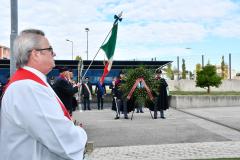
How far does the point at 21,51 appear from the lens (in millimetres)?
2770

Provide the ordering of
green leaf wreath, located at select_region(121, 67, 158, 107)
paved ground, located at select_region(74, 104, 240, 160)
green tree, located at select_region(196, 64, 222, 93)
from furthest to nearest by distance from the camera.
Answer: green tree, located at select_region(196, 64, 222, 93), green leaf wreath, located at select_region(121, 67, 158, 107), paved ground, located at select_region(74, 104, 240, 160)

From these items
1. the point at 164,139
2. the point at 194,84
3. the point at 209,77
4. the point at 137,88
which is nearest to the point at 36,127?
the point at 164,139

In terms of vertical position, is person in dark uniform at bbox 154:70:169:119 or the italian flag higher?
the italian flag

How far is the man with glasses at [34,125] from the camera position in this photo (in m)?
2.50

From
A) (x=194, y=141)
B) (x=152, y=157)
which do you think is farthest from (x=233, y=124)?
(x=152, y=157)

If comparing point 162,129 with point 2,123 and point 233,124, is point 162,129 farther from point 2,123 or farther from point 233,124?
point 2,123

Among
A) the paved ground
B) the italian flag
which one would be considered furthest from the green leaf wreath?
the italian flag

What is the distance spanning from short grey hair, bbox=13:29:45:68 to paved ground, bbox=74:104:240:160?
6.20 m

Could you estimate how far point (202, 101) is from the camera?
23062 millimetres

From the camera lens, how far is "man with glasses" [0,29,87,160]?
250 cm

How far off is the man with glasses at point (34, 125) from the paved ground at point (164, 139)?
627cm

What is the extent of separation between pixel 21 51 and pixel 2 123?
0.45 metres

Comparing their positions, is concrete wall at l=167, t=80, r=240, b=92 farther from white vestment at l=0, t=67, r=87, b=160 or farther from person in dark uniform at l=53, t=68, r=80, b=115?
white vestment at l=0, t=67, r=87, b=160

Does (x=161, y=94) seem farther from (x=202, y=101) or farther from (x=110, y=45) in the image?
(x=202, y=101)
